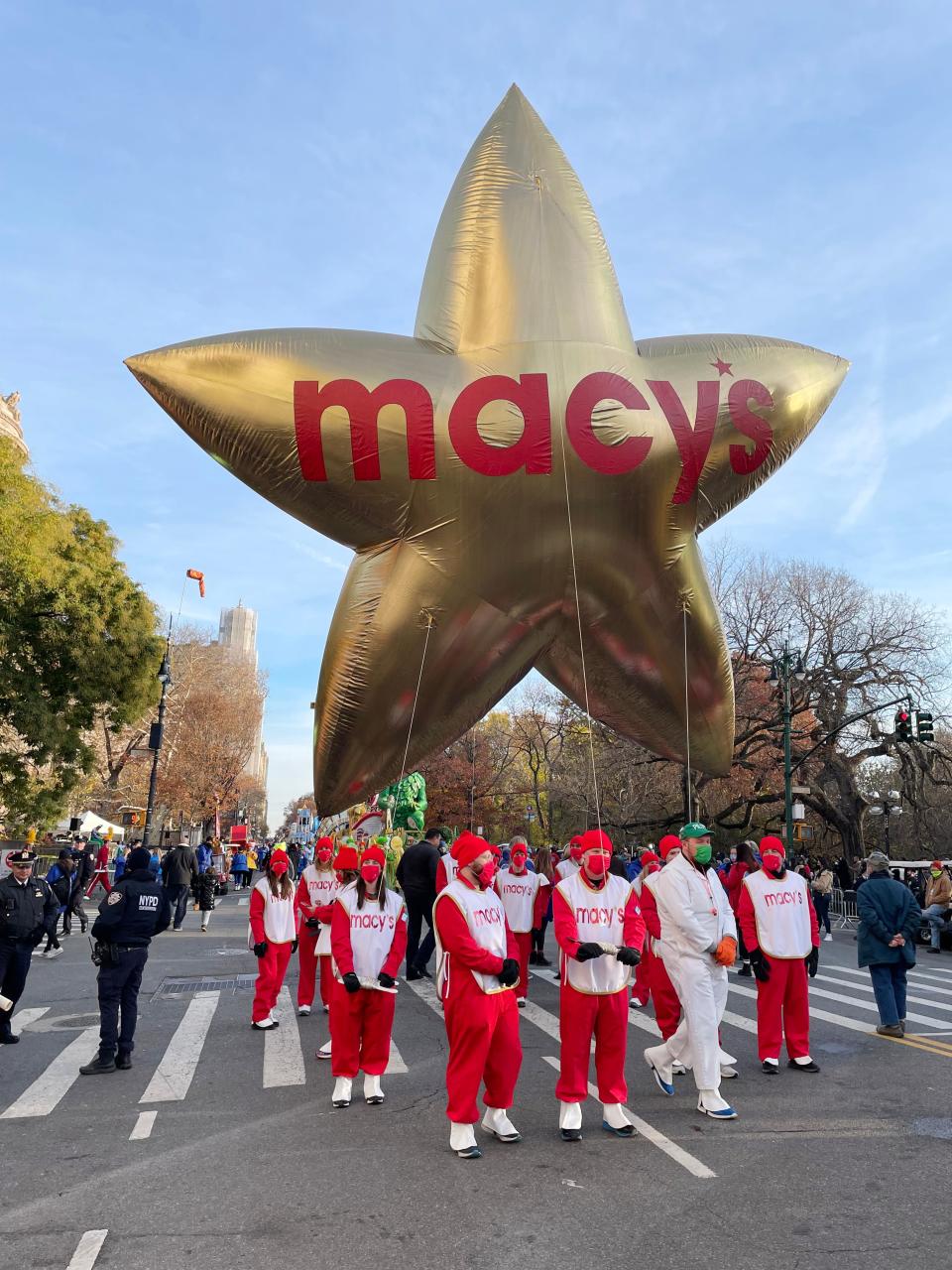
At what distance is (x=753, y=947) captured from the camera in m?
6.98

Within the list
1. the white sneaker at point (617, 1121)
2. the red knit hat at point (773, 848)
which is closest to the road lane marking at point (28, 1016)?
the white sneaker at point (617, 1121)

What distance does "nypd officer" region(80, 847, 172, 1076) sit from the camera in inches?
271

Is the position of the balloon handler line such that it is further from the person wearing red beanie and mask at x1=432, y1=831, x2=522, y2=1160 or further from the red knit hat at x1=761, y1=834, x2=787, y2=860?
the red knit hat at x1=761, y1=834, x2=787, y2=860

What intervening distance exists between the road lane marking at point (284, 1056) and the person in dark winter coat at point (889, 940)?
192 inches

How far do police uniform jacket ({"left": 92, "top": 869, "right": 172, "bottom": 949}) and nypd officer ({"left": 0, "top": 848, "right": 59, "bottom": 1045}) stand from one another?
3.49ft

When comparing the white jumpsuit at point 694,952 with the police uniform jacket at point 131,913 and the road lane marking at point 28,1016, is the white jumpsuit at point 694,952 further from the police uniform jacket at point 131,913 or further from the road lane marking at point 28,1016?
the road lane marking at point 28,1016

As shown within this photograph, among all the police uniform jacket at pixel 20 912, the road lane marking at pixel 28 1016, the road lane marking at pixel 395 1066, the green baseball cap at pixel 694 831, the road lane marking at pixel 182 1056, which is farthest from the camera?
the road lane marking at pixel 28 1016

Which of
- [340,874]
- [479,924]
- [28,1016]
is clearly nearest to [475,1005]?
[479,924]

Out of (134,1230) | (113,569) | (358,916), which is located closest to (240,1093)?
(358,916)

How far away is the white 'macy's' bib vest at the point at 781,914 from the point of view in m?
6.95

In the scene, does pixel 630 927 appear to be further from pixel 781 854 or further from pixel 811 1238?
pixel 781 854

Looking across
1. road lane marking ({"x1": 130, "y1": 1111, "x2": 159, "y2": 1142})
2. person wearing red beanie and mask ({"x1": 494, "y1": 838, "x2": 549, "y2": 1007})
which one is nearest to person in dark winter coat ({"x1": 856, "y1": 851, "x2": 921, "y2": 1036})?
person wearing red beanie and mask ({"x1": 494, "y1": 838, "x2": 549, "y2": 1007})

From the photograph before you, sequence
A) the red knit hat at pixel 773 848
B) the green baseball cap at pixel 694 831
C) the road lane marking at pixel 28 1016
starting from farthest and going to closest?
the road lane marking at pixel 28 1016, the red knit hat at pixel 773 848, the green baseball cap at pixel 694 831

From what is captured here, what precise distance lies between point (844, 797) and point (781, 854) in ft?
83.9
